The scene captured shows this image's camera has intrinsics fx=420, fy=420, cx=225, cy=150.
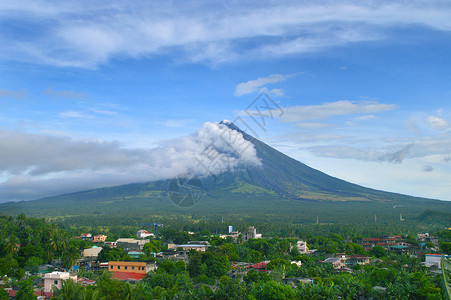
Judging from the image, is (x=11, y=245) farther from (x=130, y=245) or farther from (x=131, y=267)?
(x=130, y=245)

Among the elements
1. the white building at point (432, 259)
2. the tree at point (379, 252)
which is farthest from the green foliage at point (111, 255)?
the tree at point (379, 252)

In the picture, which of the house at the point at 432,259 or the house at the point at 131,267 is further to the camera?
the house at the point at 432,259

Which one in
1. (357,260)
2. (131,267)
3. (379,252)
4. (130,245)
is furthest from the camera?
(130,245)

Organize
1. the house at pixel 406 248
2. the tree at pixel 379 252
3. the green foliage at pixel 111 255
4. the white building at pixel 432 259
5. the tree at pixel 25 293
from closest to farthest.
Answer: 1. the tree at pixel 25 293
2. the white building at pixel 432 259
3. the green foliage at pixel 111 255
4. the tree at pixel 379 252
5. the house at pixel 406 248

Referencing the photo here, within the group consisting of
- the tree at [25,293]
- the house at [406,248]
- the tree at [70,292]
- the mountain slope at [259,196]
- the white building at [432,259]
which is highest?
the mountain slope at [259,196]

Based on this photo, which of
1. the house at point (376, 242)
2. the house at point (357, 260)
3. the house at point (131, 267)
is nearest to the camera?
the house at point (131, 267)

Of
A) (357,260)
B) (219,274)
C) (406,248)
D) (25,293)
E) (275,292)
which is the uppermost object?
(275,292)

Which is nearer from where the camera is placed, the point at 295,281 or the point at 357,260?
the point at 295,281

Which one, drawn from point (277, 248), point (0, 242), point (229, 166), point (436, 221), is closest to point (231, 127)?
point (229, 166)

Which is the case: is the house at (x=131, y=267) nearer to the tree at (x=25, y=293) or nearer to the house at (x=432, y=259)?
the tree at (x=25, y=293)

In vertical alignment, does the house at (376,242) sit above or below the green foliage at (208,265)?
below

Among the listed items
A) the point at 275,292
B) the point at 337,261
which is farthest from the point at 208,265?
the point at 337,261

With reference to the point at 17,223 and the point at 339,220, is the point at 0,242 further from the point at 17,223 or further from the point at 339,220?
the point at 339,220
